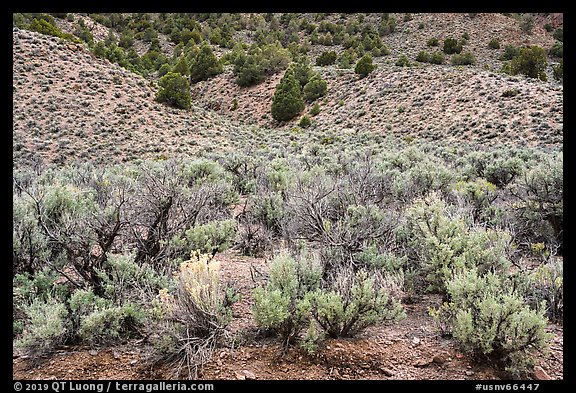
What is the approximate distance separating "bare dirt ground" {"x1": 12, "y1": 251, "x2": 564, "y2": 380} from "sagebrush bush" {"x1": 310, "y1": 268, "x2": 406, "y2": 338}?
4.5 inches

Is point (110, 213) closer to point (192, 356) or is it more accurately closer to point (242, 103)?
point (192, 356)

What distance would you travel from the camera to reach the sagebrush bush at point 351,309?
3.42m

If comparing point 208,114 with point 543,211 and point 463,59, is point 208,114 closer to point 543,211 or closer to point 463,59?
point 463,59

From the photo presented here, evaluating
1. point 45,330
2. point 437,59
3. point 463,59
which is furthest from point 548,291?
point 463,59

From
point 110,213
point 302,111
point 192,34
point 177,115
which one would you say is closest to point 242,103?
point 302,111

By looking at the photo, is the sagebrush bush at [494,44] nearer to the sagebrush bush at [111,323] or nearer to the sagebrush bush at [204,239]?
the sagebrush bush at [204,239]

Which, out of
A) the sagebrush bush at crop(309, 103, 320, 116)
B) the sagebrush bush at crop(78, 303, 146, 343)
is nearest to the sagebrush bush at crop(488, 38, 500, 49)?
the sagebrush bush at crop(309, 103, 320, 116)

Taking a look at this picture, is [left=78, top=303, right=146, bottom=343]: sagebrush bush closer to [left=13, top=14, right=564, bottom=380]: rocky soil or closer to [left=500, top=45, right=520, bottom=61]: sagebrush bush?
[left=13, top=14, right=564, bottom=380]: rocky soil

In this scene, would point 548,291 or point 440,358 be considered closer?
point 440,358

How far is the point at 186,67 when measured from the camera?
4381 cm

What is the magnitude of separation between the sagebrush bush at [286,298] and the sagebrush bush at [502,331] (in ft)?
4.10

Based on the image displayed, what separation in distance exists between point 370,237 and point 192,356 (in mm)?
2625

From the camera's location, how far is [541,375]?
3.00m

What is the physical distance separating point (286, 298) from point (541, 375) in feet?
6.50
